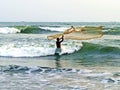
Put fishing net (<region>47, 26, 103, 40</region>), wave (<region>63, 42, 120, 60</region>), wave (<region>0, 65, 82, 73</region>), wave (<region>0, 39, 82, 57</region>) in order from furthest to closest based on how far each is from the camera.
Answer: wave (<region>0, 39, 82, 57</region>), fishing net (<region>47, 26, 103, 40</region>), wave (<region>63, 42, 120, 60</region>), wave (<region>0, 65, 82, 73</region>)

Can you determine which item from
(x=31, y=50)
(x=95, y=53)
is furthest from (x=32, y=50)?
(x=95, y=53)

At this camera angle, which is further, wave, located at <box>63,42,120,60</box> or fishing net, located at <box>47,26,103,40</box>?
fishing net, located at <box>47,26,103,40</box>

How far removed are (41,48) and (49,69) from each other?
781cm

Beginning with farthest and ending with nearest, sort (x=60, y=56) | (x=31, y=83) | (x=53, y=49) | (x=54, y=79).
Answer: (x=53, y=49)
(x=60, y=56)
(x=54, y=79)
(x=31, y=83)

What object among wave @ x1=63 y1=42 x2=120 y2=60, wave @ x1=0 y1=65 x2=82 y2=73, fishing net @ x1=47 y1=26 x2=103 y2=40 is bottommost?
wave @ x1=63 y1=42 x2=120 y2=60

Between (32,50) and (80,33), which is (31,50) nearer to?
(32,50)

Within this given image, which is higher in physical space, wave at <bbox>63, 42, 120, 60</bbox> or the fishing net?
the fishing net

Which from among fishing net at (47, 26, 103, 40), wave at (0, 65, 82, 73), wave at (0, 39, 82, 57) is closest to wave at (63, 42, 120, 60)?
wave at (0, 39, 82, 57)

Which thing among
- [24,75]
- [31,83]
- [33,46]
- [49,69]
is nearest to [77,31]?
[33,46]

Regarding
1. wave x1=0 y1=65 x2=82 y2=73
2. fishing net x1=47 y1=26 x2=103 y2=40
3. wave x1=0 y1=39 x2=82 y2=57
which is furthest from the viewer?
wave x1=0 y1=39 x2=82 y2=57

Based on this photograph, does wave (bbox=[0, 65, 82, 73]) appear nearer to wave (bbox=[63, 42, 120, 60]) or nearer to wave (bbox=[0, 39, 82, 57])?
wave (bbox=[63, 42, 120, 60])

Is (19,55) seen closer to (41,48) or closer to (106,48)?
(41,48)

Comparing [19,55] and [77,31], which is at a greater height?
[77,31]

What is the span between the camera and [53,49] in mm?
20406
